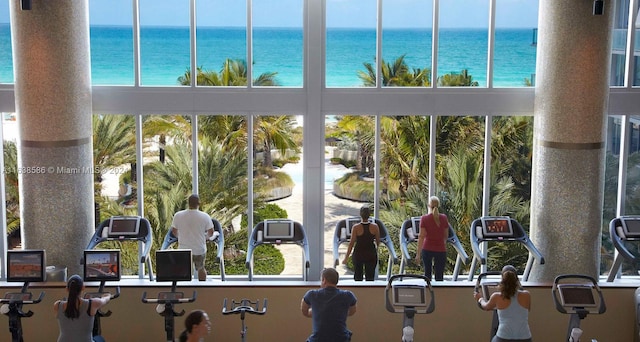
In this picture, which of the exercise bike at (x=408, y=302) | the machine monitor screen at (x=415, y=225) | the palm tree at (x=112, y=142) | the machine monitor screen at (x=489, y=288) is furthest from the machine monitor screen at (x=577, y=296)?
the palm tree at (x=112, y=142)

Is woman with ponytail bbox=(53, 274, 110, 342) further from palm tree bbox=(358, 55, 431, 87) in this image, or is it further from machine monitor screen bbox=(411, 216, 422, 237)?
palm tree bbox=(358, 55, 431, 87)

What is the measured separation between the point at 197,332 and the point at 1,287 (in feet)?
11.7

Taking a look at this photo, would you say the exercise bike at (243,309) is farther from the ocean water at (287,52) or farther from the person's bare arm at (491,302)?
the ocean water at (287,52)

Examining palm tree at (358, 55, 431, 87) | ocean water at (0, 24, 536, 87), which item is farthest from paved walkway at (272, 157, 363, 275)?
palm tree at (358, 55, 431, 87)

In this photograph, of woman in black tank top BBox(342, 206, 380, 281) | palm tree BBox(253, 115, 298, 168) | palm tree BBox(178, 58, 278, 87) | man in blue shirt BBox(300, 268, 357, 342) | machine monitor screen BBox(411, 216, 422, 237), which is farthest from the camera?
palm tree BBox(253, 115, 298, 168)

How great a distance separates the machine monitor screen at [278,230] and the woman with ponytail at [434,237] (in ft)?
5.27

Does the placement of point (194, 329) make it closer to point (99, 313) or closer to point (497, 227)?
point (99, 313)

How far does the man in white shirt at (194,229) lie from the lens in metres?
9.95

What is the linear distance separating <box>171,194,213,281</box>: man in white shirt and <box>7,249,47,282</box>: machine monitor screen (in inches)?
71.0

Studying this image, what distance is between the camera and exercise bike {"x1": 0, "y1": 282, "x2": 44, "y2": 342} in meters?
8.11

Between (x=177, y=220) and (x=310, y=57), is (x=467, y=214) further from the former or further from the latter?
(x=177, y=220)

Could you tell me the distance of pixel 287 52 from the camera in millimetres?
10742

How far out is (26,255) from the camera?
868 centimetres

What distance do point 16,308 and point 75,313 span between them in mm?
1131
